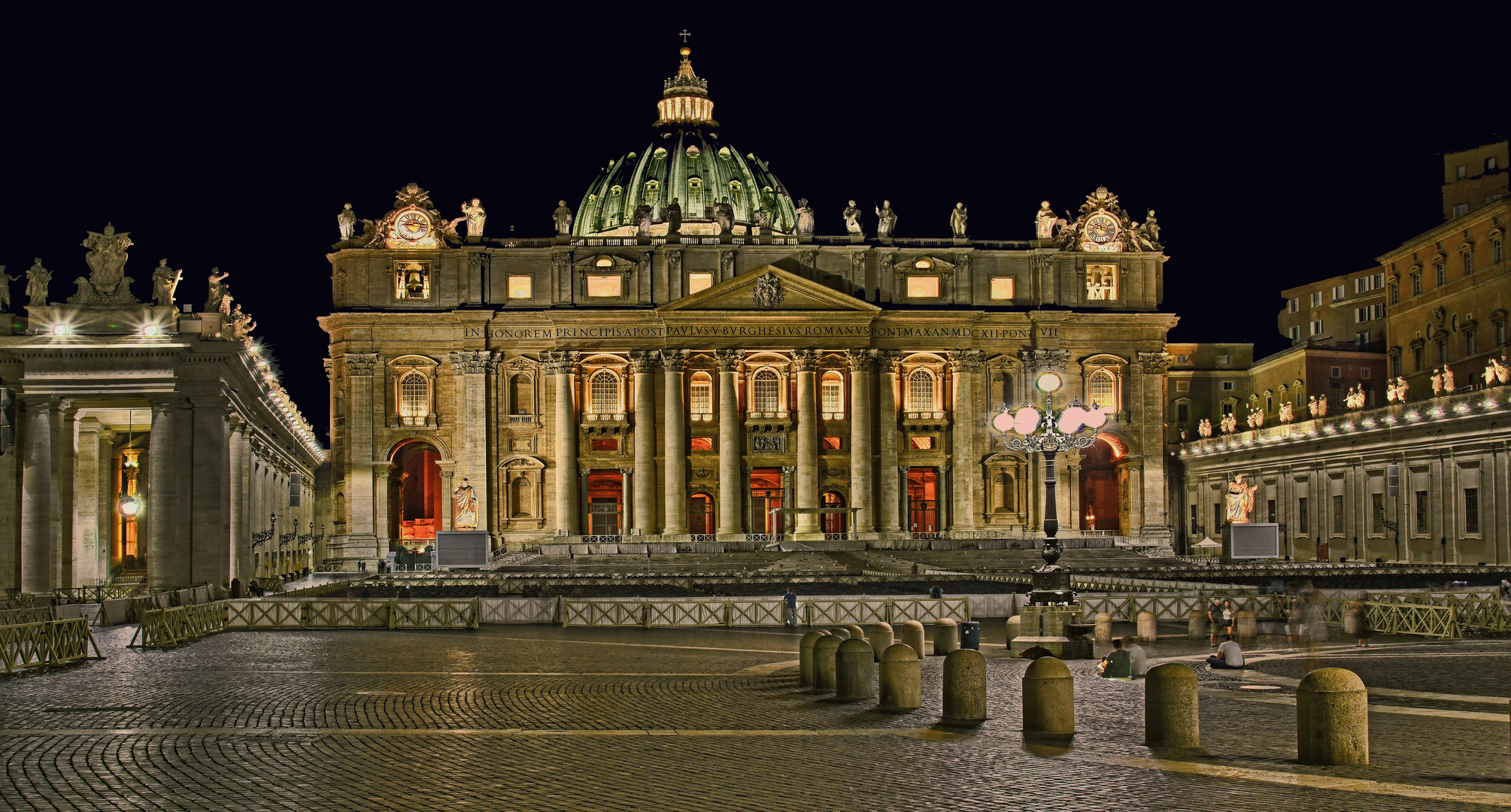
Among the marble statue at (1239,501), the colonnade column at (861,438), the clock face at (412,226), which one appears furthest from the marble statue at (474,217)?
→ the marble statue at (1239,501)

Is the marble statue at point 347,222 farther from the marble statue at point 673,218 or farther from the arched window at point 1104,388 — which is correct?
the arched window at point 1104,388

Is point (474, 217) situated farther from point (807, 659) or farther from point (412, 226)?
point (807, 659)

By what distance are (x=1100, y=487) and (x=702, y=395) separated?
88.0 feet

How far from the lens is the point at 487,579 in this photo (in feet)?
156

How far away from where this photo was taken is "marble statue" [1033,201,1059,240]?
3452 inches

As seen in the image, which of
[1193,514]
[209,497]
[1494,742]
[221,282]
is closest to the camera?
[1494,742]

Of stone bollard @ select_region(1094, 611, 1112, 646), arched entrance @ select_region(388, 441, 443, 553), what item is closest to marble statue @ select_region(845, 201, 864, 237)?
arched entrance @ select_region(388, 441, 443, 553)

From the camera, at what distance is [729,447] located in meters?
83.9

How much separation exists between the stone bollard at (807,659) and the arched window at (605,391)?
212ft

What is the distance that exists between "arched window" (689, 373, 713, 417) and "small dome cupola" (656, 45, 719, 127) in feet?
118

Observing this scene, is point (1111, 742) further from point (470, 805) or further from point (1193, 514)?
point (1193, 514)

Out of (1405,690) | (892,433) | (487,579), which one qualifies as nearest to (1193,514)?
(892,433)

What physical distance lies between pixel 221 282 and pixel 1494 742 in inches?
1462

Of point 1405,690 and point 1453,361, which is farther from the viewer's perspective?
point 1453,361
